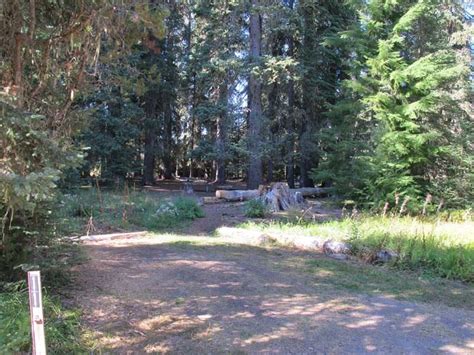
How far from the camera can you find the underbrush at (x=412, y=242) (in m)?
6.95

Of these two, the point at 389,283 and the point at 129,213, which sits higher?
the point at 129,213

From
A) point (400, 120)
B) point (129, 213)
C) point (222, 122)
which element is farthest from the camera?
point (222, 122)

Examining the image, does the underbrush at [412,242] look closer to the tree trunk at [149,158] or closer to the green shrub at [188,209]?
the green shrub at [188,209]

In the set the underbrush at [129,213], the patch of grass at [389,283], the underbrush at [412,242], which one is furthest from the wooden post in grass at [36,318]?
the underbrush at [129,213]

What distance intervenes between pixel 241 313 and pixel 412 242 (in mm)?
3989

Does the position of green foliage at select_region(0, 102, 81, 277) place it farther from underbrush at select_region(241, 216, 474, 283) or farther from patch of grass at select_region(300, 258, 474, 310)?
underbrush at select_region(241, 216, 474, 283)

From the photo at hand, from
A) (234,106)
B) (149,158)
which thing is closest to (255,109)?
(234,106)

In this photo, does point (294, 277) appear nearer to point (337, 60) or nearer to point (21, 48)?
point (21, 48)

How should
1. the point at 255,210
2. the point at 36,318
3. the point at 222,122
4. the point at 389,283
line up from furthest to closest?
the point at 222,122
the point at 255,210
the point at 389,283
the point at 36,318

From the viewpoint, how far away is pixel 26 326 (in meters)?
3.62

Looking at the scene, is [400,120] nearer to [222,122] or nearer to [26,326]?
[222,122]

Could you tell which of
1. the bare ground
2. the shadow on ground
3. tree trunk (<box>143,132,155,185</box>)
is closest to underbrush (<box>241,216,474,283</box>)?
the shadow on ground

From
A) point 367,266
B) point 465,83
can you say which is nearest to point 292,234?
point 367,266

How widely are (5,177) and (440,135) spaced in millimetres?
13236
